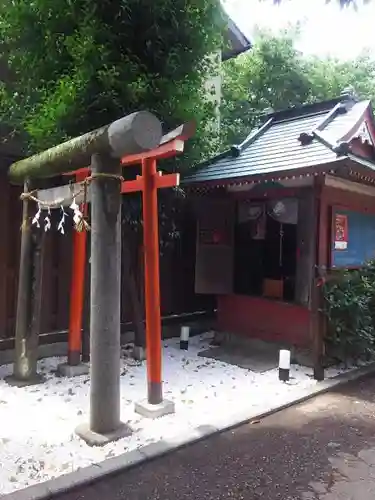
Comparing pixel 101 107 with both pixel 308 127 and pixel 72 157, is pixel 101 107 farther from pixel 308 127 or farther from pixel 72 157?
pixel 308 127

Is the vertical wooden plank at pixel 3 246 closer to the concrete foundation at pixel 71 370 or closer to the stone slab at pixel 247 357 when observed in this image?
the concrete foundation at pixel 71 370

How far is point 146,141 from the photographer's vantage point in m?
3.89

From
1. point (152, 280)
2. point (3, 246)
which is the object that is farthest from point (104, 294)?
point (3, 246)

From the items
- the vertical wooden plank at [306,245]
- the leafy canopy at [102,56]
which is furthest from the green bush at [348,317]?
the leafy canopy at [102,56]

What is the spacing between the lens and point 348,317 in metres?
6.62

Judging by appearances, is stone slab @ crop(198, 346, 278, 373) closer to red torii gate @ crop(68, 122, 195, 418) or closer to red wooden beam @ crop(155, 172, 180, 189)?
red torii gate @ crop(68, 122, 195, 418)

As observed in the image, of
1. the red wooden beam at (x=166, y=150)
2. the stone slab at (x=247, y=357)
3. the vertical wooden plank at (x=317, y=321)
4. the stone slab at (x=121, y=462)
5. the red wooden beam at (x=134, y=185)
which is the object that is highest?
the red wooden beam at (x=166, y=150)

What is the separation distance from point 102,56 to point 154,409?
4.19 meters

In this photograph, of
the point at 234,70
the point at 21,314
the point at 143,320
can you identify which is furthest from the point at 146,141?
the point at 234,70

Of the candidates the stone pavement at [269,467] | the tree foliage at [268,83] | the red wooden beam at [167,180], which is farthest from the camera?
the tree foliage at [268,83]

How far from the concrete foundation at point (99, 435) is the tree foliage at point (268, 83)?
1246 centimetres

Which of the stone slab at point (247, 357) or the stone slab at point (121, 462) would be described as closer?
the stone slab at point (121, 462)

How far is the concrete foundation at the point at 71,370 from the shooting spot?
6188 mm

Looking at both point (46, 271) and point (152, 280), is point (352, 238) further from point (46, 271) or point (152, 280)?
point (46, 271)
